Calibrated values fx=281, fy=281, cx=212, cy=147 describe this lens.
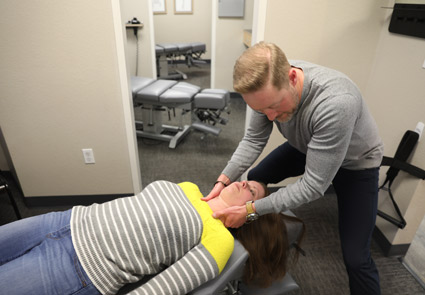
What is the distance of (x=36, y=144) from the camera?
1736 millimetres

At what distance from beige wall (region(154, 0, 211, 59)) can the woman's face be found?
5398mm

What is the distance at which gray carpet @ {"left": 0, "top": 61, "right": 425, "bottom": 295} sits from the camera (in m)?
1.48

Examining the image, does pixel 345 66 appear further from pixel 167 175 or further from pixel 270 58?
pixel 167 175

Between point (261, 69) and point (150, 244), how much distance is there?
66 cm

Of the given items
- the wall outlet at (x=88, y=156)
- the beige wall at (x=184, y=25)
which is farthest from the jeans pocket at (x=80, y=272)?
the beige wall at (x=184, y=25)

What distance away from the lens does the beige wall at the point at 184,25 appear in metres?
5.71

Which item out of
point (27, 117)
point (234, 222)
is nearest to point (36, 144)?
point (27, 117)

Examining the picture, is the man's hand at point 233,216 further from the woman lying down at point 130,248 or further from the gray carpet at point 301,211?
the gray carpet at point 301,211

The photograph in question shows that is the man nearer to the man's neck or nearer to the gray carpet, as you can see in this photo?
the man's neck

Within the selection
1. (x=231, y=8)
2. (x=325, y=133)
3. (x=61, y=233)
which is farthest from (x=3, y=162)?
(x=231, y=8)

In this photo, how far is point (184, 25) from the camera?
5852 mm

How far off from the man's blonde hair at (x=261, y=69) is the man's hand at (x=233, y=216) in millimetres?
441

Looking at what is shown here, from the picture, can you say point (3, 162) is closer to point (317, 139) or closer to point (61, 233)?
point (61, 233)

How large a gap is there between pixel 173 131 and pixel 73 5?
1.73 meters
